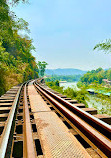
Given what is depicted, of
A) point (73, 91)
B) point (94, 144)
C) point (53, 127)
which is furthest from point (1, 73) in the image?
point (73, 91)

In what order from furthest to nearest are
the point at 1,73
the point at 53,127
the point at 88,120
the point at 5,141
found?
1. the point at 1,73
2. the point at 88,120
3. the point at 53,127
4. the point at 5,141

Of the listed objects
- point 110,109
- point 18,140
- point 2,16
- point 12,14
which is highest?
point 12,14

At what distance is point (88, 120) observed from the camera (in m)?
2.67

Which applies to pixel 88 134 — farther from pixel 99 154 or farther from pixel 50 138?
pixel 50 138

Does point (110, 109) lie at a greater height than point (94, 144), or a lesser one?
lesser

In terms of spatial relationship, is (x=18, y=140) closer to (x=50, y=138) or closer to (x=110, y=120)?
(x=50, y=138)

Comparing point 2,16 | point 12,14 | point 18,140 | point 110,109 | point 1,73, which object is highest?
point 12,14

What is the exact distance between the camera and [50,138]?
1996mm

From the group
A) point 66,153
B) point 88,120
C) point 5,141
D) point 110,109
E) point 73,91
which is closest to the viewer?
point 66,153

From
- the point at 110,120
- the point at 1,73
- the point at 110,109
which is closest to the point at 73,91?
the point at 110,109

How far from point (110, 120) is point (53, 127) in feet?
4.43

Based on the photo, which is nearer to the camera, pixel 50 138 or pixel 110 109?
pixel 50 138

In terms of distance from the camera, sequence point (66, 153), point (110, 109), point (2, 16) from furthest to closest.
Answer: point (110, 109), point (2, 16), point (66, 153)

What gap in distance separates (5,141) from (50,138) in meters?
0.69
